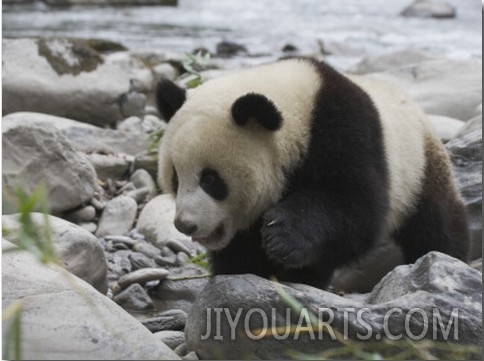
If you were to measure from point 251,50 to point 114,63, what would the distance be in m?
8.08

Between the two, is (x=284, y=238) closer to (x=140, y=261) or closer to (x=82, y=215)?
(x=140, y=261)

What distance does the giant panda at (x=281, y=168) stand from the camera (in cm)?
352

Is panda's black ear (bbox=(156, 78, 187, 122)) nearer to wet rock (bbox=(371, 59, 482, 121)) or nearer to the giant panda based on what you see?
the giant panda

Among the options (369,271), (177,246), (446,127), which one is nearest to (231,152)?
(369,271)

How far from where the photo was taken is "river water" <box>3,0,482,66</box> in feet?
56.0

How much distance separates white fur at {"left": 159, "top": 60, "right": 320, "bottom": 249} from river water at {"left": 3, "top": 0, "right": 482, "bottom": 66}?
38.7ft

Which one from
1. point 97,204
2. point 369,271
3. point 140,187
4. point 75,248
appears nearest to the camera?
point 75,248

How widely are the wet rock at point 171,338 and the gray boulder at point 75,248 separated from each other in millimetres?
603

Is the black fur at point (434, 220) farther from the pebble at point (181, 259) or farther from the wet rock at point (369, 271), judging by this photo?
the pebble at point (181, 259)

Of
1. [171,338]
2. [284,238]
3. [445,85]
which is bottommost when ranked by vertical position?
[445,85]

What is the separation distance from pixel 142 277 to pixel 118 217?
1.22 metres

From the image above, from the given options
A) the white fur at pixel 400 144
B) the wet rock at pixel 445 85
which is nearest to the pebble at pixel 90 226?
the white fur at pixel 400 144

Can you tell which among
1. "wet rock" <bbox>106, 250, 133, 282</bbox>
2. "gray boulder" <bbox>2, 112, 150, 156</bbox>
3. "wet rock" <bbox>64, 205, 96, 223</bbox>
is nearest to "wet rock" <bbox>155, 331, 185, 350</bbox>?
"wet rock" <bbox>106, 250, 133, 282</bbox>

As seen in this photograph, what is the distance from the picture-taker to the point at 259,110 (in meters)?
3.49
